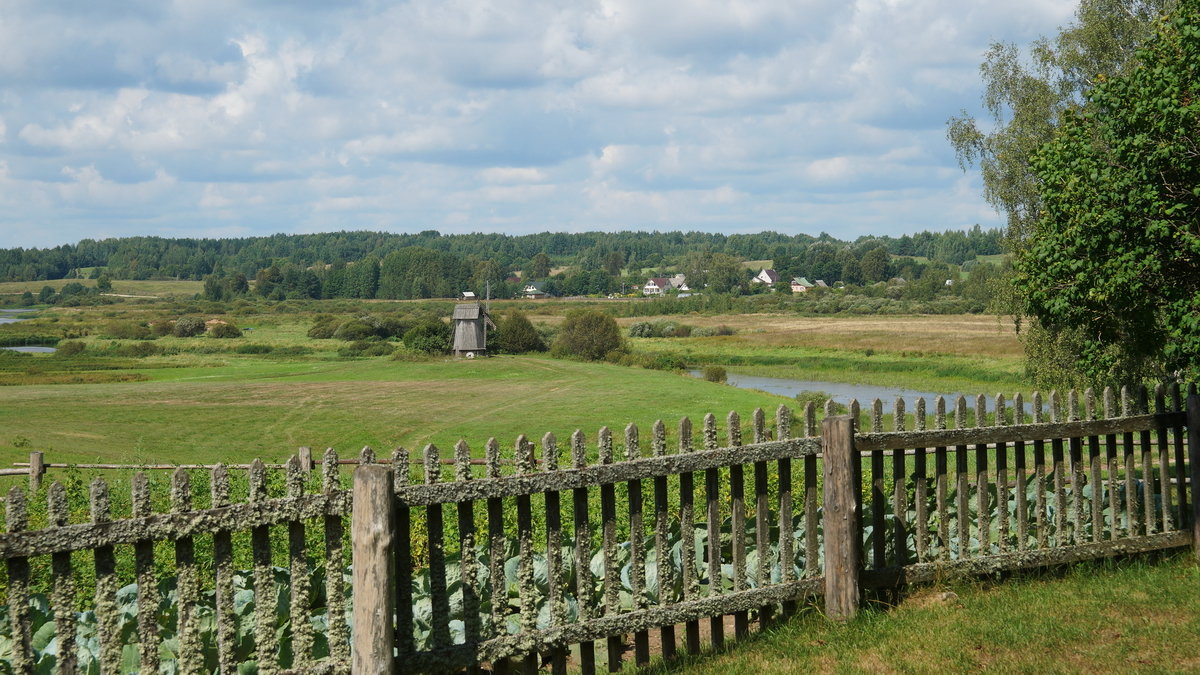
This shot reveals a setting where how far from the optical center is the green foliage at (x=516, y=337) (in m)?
103

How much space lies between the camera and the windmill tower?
318 ft

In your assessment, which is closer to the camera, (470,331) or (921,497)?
(921,497)

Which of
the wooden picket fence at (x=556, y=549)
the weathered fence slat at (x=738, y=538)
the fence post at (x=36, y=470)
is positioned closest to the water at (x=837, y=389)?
the fence post at (x=36, y=470)

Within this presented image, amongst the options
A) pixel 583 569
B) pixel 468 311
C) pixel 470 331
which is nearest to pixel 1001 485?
pixel 583 569

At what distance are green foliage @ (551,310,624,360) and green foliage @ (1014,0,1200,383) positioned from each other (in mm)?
85494

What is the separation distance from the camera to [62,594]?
16.4ft

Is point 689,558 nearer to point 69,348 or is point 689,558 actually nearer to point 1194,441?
point 1194,441

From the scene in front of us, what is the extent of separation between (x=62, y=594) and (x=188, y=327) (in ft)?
415

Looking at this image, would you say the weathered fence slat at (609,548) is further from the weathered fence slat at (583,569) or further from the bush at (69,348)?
the bush at (69,348)

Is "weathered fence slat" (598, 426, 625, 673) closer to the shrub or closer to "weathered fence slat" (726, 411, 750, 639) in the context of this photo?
"weathered fence slat" (726, 411, 750, 639)

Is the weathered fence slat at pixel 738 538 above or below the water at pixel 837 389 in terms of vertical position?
above

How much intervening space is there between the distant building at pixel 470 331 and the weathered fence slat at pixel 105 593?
9169 cm

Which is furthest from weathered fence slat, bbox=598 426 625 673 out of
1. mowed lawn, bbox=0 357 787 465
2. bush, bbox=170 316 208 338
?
bush, bbox=170 316 208 338

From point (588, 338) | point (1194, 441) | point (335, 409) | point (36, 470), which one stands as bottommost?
point (335, 409)
